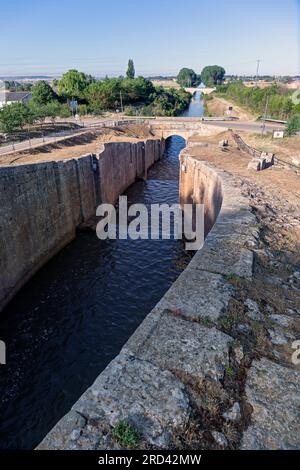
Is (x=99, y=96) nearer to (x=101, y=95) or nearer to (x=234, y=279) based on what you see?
(x=101, y=95)

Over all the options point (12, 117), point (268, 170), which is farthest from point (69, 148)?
point (268, 170)

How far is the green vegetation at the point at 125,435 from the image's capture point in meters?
3.91

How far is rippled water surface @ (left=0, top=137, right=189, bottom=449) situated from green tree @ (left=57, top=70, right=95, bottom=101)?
55760 mm

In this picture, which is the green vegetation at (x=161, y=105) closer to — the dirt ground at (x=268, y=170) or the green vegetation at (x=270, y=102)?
the green vegetation at (x=270, y=102)

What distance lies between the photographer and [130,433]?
397 centimetres

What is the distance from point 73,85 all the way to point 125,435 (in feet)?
245

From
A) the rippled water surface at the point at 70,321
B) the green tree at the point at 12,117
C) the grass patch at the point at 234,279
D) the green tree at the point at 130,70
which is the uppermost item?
the green tree at the point at 130,70

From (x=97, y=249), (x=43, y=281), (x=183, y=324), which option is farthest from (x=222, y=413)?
(x=97, y=249)

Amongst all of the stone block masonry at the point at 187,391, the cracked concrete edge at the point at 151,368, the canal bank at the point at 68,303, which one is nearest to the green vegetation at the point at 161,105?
the canal bank at the point at 68,303

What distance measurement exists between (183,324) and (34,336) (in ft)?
25.9

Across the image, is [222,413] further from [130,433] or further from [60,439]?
[60,439]

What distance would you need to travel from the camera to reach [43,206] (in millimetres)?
15891

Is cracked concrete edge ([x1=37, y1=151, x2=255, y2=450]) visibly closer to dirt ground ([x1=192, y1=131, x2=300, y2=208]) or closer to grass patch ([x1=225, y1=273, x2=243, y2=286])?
grass patch ([x1=225, y1=273, x2=243, y2=286])

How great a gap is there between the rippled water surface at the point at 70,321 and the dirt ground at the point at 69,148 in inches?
262
